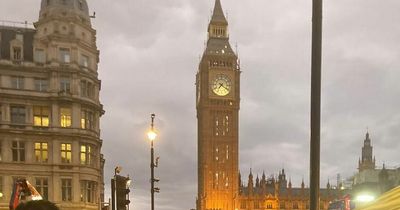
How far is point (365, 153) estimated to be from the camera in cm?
19175

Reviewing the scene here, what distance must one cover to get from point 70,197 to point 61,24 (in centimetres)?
1264

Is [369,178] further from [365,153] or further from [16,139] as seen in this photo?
[365,153]

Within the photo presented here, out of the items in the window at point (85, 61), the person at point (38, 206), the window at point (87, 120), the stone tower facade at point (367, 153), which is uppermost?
the window at point (85, 61)

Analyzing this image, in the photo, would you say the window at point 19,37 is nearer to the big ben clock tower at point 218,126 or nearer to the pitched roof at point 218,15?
the big ben clock tower at point 218,126

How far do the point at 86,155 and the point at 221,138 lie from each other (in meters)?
96.7

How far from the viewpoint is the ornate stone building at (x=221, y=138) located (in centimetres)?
13138

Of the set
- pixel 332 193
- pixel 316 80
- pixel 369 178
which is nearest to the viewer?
pixel 316 80

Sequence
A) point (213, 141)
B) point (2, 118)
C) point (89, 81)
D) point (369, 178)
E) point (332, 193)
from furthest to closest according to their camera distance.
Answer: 1. point (332, 193)
2. point (213, 141)
3. point (369, 178)
4. point (89, 81)
5. point (2, 118)

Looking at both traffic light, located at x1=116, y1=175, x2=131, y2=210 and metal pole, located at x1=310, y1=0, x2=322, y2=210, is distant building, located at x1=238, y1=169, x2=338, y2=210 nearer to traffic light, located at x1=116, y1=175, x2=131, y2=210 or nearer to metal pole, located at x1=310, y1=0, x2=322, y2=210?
traffic light, located at x1=116, y1=175, x2=131, y2=210

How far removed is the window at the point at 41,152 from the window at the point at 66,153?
1.11 meters

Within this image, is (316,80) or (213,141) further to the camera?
(213,141)

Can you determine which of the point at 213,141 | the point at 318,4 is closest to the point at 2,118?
the point at 318,4

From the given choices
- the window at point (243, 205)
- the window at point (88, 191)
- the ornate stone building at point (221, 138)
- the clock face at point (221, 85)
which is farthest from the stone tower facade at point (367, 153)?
the window at point (88, 191)

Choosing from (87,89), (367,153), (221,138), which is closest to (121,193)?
(87,89)
